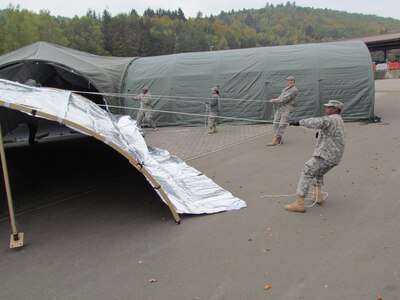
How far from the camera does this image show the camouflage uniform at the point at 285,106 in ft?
35.8

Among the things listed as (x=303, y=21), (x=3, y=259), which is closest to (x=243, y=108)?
(x=3, y=259)

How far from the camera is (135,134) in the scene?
31.6 feet

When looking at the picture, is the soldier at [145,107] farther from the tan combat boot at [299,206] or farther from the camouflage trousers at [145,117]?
the tan combat boot at [299,206]

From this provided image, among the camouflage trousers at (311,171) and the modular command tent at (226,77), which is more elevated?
the modular command tent at (226,77)

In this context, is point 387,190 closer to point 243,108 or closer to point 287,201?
point 287,201

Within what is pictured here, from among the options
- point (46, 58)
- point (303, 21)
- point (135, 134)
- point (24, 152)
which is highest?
point (303, 21)

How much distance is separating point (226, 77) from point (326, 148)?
1089 cm

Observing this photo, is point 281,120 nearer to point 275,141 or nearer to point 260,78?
point 275,141

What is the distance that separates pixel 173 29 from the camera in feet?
355

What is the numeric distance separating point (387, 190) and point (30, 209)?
19.8ft

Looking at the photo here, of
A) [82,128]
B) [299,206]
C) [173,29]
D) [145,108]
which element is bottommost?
[299,206]

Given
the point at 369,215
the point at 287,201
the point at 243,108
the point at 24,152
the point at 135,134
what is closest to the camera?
the point at 369,215

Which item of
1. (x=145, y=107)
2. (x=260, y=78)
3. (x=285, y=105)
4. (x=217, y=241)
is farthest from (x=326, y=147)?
(x=145, y=107)

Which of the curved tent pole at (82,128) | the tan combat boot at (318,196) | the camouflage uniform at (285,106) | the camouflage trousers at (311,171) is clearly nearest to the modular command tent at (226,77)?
the camouflage uniform at (285,106)
